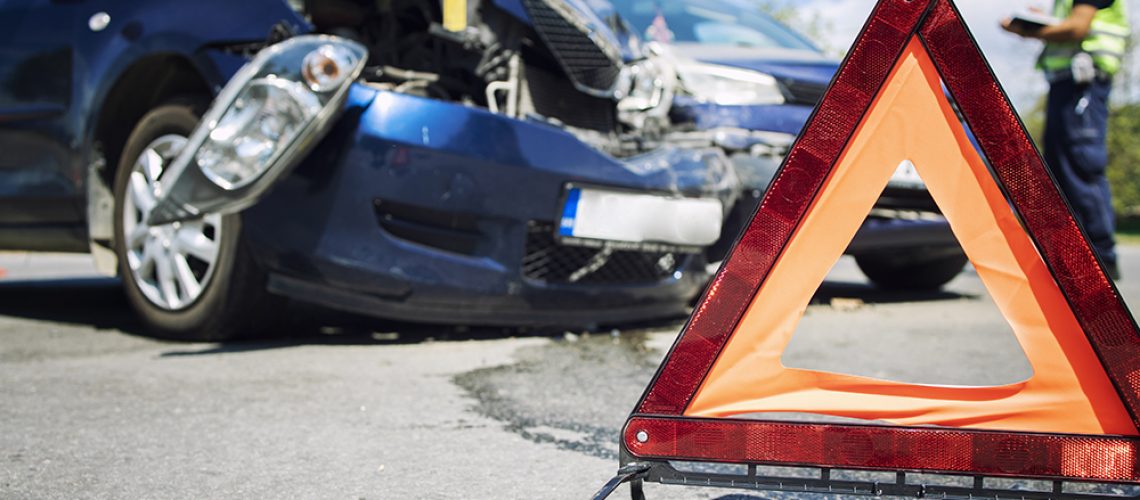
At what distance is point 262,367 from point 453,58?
1313mm

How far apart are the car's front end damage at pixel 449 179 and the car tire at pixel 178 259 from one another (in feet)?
0.42

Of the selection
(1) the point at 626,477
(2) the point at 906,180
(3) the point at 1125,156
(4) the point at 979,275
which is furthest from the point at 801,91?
(3) the point at 1125,156

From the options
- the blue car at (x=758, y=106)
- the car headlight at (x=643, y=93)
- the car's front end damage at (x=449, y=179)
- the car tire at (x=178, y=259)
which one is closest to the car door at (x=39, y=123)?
the car tire at (x=178, y=259)

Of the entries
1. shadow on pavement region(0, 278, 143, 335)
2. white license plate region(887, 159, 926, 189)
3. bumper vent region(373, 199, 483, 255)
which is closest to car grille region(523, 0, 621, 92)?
bumper vent region(373, 199, 483, 255)

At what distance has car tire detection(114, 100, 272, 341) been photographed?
404cm

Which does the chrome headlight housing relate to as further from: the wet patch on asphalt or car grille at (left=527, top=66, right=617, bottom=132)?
car grille at (left=527, top=66, right=617, bottom=132)

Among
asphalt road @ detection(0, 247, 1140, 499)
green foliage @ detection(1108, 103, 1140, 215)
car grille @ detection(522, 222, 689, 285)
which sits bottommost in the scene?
asphalt road @ detection(0, 247, 1140, 499)

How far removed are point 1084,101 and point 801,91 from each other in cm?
132

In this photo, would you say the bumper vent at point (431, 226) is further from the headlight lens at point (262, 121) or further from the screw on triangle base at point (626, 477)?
the screw on triangle base at point (626, 477)

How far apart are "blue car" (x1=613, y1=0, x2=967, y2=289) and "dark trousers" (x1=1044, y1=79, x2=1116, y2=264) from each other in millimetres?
579

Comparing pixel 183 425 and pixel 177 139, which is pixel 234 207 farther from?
pixel 183 425

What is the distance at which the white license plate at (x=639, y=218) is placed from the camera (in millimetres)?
4055

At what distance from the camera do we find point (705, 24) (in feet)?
21.4

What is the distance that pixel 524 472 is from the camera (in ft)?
8.27
